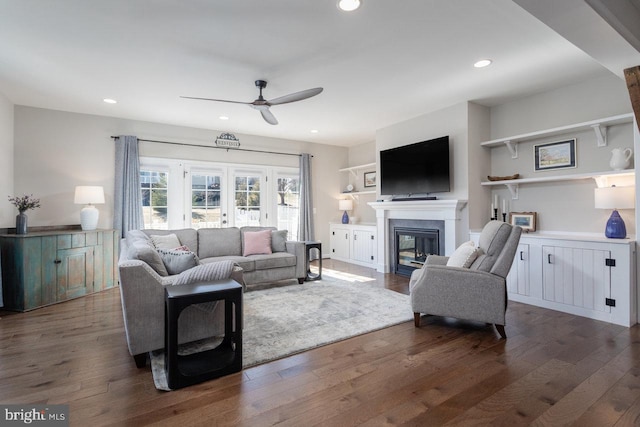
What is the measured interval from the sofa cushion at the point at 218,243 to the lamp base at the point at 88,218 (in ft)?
4.76

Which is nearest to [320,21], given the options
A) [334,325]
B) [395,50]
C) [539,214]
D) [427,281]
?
[395,50]

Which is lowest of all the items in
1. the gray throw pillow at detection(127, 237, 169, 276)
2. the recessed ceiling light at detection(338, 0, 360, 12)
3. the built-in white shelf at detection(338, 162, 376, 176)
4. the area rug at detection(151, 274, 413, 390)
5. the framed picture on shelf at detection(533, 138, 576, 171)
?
the area rug at detection(151, 274, 413, 390)

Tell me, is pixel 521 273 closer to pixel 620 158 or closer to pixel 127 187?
pixel 620 158

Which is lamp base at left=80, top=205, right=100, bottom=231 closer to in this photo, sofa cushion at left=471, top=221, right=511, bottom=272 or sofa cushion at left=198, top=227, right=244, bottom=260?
sofa cushion at left=198, top=227, right=244, bottom=260

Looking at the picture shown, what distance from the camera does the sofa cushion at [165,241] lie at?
13.5 feet

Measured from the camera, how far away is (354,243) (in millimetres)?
6609

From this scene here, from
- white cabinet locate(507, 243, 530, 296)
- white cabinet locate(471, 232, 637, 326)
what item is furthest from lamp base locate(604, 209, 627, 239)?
white cabinet locate(507, 243, 530, 296)

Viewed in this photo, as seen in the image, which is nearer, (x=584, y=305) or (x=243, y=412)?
(x=243, y=412)

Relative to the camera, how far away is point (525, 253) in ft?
12.6

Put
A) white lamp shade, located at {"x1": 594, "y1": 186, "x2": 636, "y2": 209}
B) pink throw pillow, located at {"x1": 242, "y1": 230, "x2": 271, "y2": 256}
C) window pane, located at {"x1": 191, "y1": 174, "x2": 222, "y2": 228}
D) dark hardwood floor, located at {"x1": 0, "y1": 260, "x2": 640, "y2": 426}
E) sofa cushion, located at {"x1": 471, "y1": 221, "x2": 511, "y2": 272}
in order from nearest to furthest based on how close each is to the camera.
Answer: dark hardwood floor, located at {"x1": 0, "y1": 260, "x2": 640, "y2": 426}
sofa cushion, located at {"x1": 471, "y1": 221, "x2": 511, "y2": 272}
white lamp shade, located at {"x1": 594, "y1": 186, "x2": 636, "y2": 209}
pink throw pillow, located at {"x1": 242, "y1": 230, "x2": 271, "y2": 256}
window pane, located at {"x1": 191, "y1": 174, "x2": 222, "y2": 228}

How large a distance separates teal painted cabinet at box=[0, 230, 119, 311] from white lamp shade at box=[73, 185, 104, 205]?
1.48ft

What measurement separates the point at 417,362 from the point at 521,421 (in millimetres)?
761

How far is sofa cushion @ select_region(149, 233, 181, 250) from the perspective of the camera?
4.11 meters

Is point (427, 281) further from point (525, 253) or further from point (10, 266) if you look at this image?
point (10, 266)
